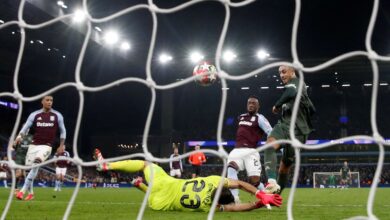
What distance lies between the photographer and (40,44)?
23.9m

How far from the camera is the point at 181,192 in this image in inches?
212

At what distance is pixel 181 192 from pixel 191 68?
25407 millimetres

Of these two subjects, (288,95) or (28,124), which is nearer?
(288,95)

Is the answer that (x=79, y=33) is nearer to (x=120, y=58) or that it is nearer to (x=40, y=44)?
(x=40, y=44)

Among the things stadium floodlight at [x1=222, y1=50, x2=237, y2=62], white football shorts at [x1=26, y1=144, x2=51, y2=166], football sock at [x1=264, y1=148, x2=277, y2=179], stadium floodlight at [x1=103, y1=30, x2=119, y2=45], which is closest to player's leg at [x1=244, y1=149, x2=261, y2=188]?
football sock at [x1=264, y1=148, x2=277, y2=179]

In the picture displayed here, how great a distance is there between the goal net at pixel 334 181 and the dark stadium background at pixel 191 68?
643 cm

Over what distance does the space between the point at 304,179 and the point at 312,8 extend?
1355 cm

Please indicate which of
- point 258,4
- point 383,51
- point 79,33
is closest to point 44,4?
point 79,33

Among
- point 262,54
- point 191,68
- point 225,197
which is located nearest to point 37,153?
point 225,197

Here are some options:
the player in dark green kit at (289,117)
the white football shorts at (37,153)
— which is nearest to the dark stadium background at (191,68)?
the white football shorts at (37,153)

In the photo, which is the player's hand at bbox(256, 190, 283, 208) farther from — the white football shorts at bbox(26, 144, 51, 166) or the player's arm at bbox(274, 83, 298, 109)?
the white football shorts at bbox(26, 144, 51, 166)

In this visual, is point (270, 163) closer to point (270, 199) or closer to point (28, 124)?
point (270, 199)

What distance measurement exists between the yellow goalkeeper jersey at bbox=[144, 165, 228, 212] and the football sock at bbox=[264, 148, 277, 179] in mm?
618

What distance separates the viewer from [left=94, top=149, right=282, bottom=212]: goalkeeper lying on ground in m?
5.21
